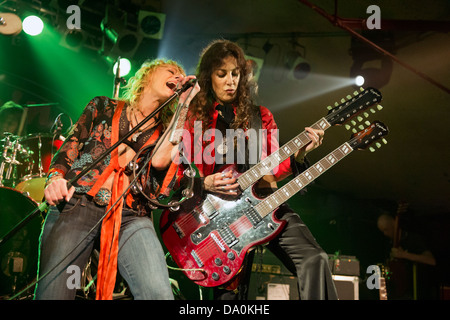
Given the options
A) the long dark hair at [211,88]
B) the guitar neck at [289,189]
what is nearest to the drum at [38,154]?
the long dark hair at [211,88]

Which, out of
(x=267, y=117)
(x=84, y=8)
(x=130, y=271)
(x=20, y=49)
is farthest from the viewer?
(x=20, y=49)

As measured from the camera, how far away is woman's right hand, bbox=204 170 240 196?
3.31 m

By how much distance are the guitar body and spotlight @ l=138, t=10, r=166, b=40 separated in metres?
3.91

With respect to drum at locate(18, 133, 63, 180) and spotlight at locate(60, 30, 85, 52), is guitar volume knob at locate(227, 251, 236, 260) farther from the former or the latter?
spotlight at locate(60, 30, 85, 52)

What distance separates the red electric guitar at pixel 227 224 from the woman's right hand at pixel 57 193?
1.31m

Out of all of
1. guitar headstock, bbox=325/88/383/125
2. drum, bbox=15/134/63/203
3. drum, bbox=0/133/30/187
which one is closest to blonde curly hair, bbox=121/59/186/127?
guitar headstock, bbox=325/88/383/125

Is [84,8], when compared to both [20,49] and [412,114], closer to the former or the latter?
[20,49]

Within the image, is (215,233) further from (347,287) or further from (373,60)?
(373,60)

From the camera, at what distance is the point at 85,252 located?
2475 mm

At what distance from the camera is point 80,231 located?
2430mm

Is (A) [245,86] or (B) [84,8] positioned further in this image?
(B) [84,8]

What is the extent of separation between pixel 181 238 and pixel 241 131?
3.56 feet

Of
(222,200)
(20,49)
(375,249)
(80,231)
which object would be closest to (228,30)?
(20,49)

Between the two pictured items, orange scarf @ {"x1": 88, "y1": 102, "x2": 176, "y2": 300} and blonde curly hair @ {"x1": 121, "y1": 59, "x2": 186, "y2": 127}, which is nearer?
orange scarf @ {"x1": 88, "y1": 102, "x2": 176, "y2": 300}
